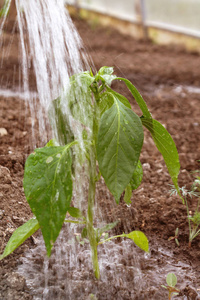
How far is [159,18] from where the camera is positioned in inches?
245

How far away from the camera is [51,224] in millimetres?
1125

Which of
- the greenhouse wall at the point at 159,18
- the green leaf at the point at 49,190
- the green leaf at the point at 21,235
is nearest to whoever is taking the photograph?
the green leaf at the point at 49,190

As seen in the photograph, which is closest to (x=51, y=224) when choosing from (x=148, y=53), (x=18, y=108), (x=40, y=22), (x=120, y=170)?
(x=120, y=170)

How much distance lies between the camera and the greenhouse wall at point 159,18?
18.7 feet

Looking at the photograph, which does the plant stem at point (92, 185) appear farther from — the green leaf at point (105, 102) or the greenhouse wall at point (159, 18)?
the greenhouse wall at point (159, 18)

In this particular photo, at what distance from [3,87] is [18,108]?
651 mm

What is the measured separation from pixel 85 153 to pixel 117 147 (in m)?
0.17

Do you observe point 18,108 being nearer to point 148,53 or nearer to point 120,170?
point 120,170

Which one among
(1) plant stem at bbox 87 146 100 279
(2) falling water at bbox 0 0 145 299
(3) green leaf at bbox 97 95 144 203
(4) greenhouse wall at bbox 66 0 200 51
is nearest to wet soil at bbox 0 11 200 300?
(2) falling water at bbox 0 0 145 299

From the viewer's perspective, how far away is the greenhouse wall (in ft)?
18.7

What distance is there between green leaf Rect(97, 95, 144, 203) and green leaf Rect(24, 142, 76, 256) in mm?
107

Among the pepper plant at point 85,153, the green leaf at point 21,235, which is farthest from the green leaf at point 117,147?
the green leaf at point 21,235

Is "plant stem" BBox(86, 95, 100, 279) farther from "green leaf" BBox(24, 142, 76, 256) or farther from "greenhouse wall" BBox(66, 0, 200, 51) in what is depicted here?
"greenhouse wall" BBox(66, 0, 200, 51)

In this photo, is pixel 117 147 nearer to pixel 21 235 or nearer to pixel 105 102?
pixel 105 102
